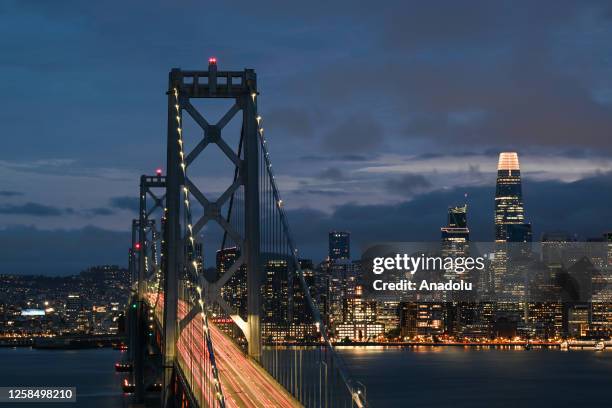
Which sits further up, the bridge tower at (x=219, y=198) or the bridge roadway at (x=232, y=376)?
the bridge tower at (x=219, y=198)

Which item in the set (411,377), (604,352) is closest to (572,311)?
(604,352)

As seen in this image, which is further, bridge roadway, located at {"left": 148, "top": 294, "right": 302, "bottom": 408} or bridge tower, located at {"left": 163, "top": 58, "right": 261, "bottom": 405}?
bridge tower, located at {"left": 163, "top": 58, "right": 261, "bottom": 405}

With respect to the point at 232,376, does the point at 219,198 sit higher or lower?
higher

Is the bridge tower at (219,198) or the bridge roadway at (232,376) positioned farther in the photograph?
the bridge tower at (219,198)

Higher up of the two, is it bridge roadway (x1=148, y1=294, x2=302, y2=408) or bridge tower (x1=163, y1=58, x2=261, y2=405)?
bridge tower (x1=163, y1=58, x2=261, y2=405)
